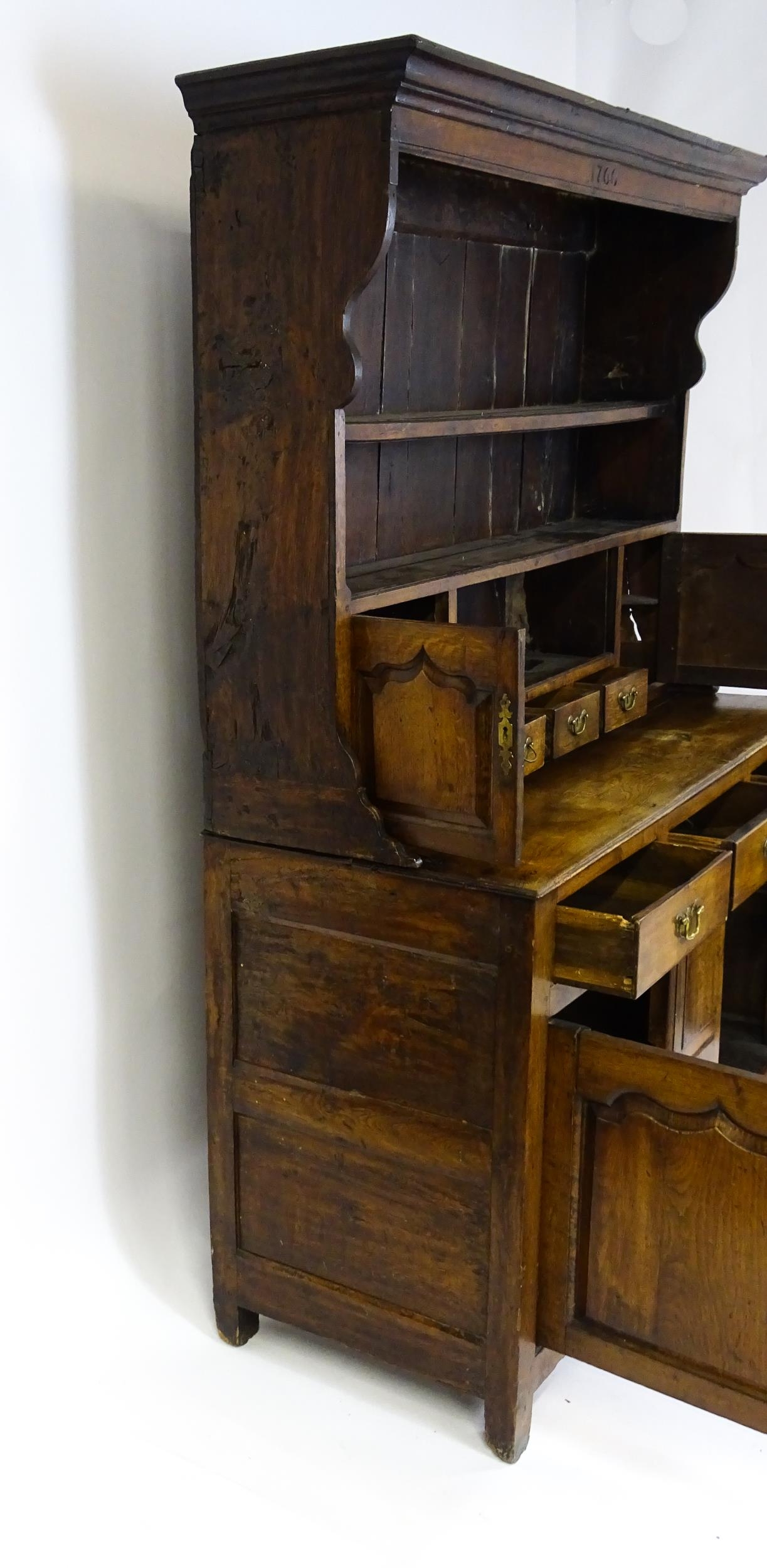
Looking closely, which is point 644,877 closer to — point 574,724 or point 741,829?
point 741,829

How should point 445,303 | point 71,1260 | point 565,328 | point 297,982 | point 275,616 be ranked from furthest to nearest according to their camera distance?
point 565,328
point 445,303
point 71,1260
point 297,982
point 275,616

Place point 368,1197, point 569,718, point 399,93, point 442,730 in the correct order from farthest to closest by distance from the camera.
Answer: point 569,718
point 368,1197
point 442,730
point 399,93

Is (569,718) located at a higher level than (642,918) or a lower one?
higher

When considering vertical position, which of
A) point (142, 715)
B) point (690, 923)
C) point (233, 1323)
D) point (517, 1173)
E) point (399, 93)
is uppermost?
point (399, 93)

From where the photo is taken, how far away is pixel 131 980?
2.32 meters

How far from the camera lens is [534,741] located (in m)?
2.35

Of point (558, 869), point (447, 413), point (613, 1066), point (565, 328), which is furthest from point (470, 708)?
point (565, 328)

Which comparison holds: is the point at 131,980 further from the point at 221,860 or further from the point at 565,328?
the point at 565,328

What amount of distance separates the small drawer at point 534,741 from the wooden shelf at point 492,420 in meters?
0.44

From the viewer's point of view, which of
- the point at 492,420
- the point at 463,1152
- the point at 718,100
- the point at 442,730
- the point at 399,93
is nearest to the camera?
the point at 399,93

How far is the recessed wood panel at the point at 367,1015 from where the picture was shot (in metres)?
1.96

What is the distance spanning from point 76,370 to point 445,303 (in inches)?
27.8

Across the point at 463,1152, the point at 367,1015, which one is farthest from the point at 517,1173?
the point at 367,1015

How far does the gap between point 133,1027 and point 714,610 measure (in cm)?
136
